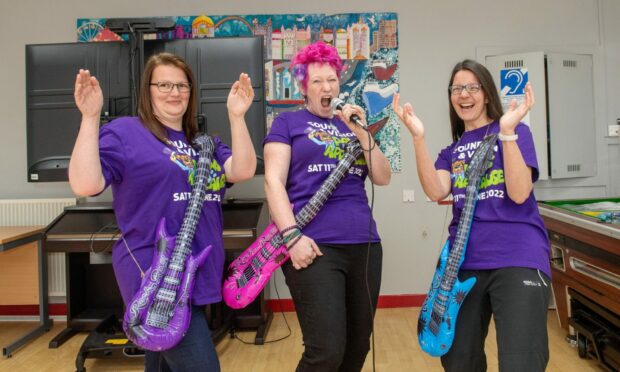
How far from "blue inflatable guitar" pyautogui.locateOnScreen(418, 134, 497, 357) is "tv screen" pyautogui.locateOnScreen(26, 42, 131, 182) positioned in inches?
98.3

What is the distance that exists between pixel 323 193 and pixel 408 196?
2181 millimetres

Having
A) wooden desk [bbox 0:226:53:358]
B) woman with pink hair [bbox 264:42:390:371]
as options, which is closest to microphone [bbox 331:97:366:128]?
woman with pink hair [bbox 264:42:390:371]

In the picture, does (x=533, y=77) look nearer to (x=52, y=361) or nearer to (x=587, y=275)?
(x=587, y=275)

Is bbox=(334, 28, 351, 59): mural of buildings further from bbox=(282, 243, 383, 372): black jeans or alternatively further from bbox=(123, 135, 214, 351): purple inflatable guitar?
bbox=(123, 135, 214, 351): purple inflatable guitar

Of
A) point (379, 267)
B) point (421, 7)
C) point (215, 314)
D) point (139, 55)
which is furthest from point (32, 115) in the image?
point (421, 7)

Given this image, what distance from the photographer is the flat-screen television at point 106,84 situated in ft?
9.93

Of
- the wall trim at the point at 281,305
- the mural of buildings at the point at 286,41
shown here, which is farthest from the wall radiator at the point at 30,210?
the mural of buildings at the point at 286,41

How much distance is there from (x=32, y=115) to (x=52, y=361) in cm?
161

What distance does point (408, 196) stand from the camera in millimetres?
3635

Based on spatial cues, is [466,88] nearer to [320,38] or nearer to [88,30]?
[320,38]

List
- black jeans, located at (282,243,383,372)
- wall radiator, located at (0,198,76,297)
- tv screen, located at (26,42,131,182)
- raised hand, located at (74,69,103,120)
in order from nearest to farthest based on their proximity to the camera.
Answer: raised hand, located at (74,69,103,120) < black jeans, located at (282,243,383,372) < tv screen, located at (26,42,131,182) < wall radiator, located at (0,198,76,297)

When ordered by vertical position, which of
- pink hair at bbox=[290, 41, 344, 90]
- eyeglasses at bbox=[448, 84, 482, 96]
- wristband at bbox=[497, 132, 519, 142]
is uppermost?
pink hair at bbox=[290, 41, 344, 90]

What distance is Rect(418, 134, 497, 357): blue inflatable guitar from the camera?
1533 millimetres

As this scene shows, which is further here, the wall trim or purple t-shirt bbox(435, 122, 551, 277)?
the wall trim
